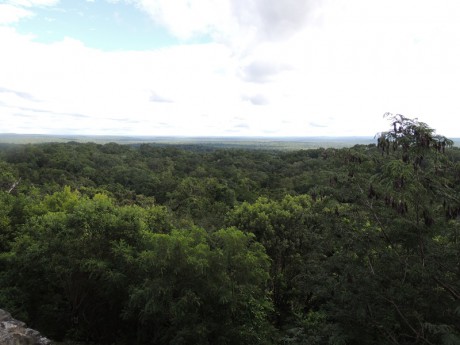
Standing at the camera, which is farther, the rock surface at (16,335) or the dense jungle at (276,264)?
the rock surface at (16,335)

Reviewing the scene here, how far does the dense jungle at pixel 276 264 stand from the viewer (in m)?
6.85

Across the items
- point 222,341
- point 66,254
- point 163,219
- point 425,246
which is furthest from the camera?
point 163,219

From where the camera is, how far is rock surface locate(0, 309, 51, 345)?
921cm

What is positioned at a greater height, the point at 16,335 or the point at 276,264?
the point at 16,335

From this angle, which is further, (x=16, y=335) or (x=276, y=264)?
(x=276, y=264)

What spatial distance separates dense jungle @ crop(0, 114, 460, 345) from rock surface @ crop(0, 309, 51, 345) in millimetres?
1905

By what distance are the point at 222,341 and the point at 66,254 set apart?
6060mm

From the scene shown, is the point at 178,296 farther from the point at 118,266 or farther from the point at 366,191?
the point at 366,191

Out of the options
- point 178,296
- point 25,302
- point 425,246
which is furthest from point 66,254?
point 425,246

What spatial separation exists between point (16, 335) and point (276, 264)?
10512 millimetres

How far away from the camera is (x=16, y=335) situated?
9391 mm

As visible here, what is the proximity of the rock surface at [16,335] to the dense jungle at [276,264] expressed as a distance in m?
1.90

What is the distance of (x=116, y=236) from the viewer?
12797 mm

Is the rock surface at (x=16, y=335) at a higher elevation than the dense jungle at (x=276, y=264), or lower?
lower
